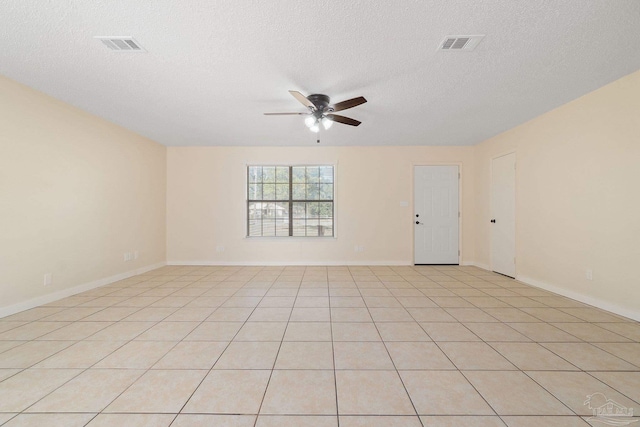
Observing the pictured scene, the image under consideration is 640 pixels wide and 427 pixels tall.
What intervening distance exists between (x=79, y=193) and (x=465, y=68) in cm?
507

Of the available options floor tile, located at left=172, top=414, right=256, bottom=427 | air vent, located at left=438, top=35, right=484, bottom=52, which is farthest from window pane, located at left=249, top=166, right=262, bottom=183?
floor tile, located at left=172, top=414, right=256, bottom=427

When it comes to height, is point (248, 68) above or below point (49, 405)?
above

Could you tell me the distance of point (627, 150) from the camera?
263cm

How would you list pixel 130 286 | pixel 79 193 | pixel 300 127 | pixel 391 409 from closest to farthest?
1. pixel 391 409
2. pixel 79 193
3. pixel 130 286
4. pixel 300 127

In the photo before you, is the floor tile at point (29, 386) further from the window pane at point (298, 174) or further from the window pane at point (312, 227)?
the window pane at point (298, 174)

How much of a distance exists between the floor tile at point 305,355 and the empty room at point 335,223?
22 millimetres

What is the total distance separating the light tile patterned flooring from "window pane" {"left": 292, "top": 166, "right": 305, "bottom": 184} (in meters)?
A: 2.87

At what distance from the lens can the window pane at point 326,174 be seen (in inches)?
215

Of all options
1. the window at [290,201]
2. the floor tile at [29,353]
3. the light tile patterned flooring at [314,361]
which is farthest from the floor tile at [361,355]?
the window at [290,201]

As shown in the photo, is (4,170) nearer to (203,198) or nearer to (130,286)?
(130,286)

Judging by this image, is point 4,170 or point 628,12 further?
point 4,170

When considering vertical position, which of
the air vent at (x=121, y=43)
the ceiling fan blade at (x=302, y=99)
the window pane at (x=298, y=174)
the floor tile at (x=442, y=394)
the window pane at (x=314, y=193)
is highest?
the air vent at (x=121, y=43)

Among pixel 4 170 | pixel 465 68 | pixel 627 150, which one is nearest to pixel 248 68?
pixel 465 68

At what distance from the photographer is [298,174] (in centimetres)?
547
